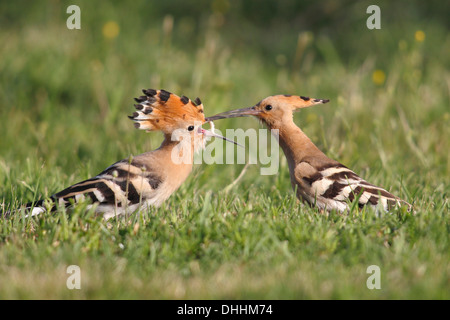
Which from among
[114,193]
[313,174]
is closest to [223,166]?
[313,174]

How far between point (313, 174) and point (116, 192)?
3.68 ft

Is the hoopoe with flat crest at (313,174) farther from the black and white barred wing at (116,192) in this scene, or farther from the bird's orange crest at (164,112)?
the black and white barred wing at (116,192)

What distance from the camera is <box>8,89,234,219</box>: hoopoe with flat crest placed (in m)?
3.35

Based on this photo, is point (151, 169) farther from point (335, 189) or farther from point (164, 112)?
point (335, 189)

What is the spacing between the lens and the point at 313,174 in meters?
3.56

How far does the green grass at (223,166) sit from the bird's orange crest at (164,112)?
48cm

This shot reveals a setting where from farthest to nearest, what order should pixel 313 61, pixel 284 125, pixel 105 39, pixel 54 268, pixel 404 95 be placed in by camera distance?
1. pixel 313 61
2. pixel 105 39
3. pixel 404 95
4. pixel 284 125
5. pixel 54 268

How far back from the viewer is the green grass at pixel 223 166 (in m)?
2.58

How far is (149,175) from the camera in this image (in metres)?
3.51

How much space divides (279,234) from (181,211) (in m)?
0.70

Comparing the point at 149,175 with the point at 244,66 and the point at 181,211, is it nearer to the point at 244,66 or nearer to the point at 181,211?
the point at 181,211

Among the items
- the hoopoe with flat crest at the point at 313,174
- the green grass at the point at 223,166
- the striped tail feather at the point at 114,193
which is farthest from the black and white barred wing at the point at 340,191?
the striped tail feather at the point at 114,193

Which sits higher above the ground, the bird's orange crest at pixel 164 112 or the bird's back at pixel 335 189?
the bird's orange crest at pixel 164 112

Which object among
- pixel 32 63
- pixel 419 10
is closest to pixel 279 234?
pixel 32 63
